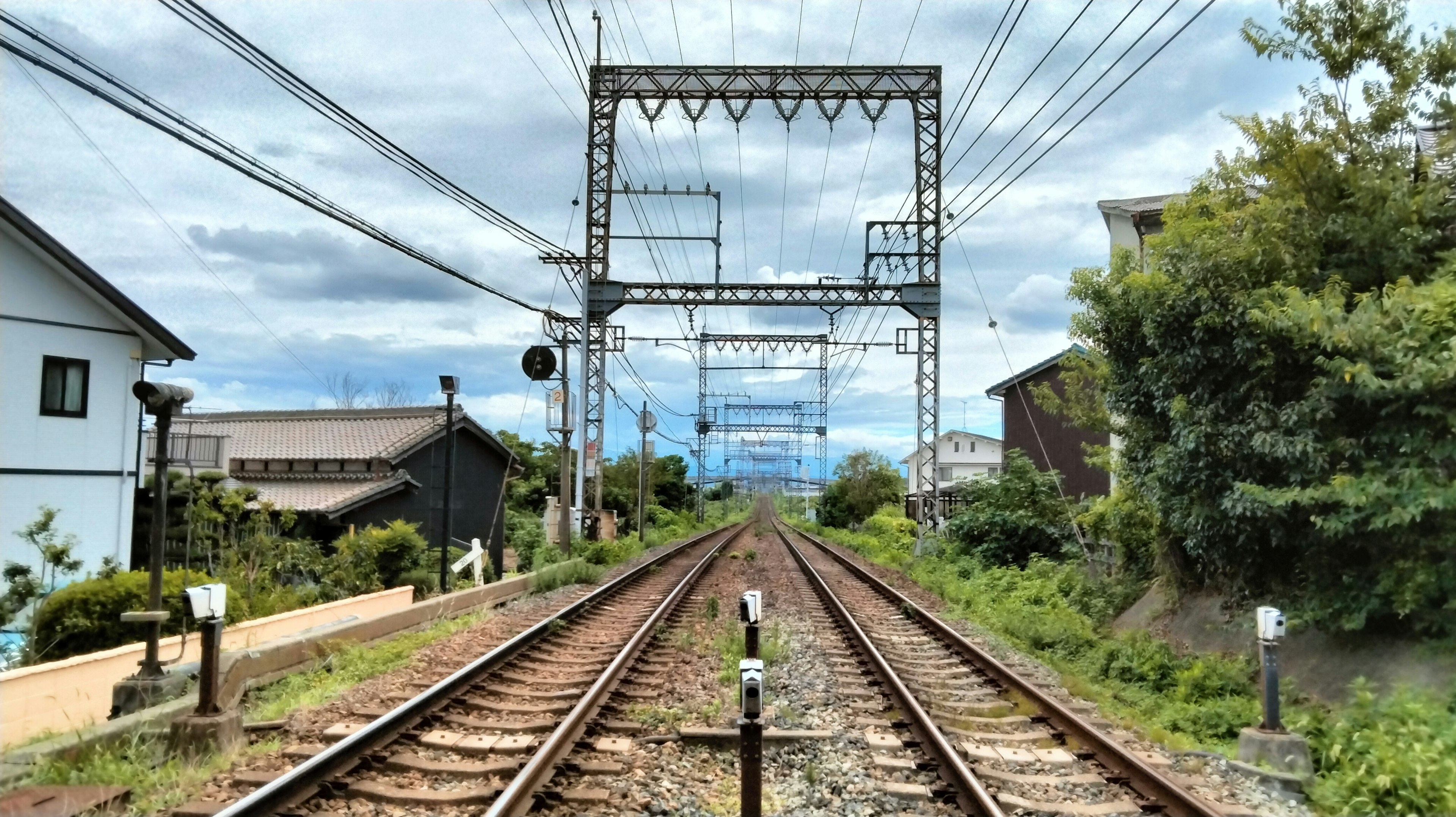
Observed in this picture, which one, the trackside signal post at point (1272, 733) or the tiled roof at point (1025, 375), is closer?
the trackside signal post at point (1272, 733)

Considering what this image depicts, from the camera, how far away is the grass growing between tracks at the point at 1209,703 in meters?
5.51

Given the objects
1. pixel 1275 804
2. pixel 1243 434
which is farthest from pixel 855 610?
pixel 1275 804

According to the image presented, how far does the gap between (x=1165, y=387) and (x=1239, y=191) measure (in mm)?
2402

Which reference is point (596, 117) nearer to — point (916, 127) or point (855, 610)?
point (916, 127)

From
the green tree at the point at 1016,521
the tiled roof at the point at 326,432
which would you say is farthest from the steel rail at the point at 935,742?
the tiled roof at the point at 326,432

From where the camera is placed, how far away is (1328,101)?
9.02m

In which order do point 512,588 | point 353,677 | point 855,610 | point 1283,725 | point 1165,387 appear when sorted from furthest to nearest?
point 512,588, point 855,610, point 1165,387, point 353,677, point 1283,725

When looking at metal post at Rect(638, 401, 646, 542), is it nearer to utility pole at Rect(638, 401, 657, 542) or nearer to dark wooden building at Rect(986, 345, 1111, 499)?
utility pole at Rect(638, 401, 657, 542)

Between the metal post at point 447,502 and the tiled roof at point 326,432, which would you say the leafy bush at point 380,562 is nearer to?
the metal post at point 447,502

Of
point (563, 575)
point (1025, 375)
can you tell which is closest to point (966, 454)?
point (1025, 375)

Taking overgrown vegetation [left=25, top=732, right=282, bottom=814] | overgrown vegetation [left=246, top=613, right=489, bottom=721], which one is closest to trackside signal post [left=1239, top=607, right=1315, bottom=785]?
overgrown vegetation [left=25, top=732, right=282, bottom=814]

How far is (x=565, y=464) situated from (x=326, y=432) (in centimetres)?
909

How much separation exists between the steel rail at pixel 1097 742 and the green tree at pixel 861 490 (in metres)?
36.5

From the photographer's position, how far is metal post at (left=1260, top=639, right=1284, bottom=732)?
630 centimetres
